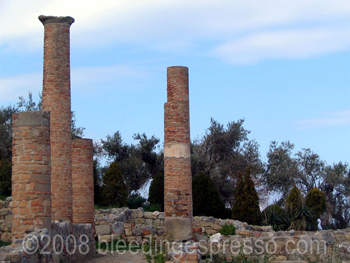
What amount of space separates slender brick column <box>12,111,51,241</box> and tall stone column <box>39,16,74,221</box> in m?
4.77

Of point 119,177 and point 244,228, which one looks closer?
point 244,228

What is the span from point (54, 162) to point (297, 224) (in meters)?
12.3

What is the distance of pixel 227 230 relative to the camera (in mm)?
20062

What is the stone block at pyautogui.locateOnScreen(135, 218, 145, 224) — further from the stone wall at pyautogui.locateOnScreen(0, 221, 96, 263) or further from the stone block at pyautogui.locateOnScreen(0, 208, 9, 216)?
the stone block at pyautogui.locateOnScreen(0, 208, 9, 216)

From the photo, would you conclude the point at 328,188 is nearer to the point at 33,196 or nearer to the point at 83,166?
the point at 83,166

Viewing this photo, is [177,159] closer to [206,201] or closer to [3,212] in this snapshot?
[3,212]

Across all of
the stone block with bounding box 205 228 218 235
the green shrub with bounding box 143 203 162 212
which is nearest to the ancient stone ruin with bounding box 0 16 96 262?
the stone block with bounding box 205 228 218 235

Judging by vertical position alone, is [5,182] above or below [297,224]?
above

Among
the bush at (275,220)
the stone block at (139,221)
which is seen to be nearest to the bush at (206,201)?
the bush at (275,220)

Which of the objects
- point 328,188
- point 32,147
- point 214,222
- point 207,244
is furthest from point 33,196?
point 328,188

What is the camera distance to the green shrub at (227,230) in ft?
65.3

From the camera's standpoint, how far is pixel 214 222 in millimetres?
21156

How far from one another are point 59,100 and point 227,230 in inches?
329

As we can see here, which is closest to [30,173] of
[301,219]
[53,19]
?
[53,19]
